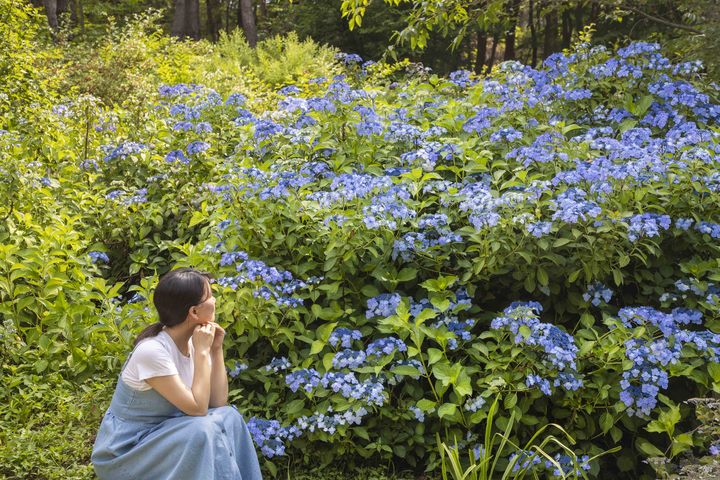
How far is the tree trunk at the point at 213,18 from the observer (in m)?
22.6

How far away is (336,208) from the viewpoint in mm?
4223

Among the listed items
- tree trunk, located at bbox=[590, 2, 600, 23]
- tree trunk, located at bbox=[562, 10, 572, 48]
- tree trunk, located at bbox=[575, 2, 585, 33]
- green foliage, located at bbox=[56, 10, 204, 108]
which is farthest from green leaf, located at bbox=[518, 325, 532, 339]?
tree trunk, located at bbox=[562, 10, 572, 48]

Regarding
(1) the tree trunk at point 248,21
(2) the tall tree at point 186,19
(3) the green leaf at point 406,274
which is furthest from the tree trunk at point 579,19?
(3) the green leaf at point 406,274

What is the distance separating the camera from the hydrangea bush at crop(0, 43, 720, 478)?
372 centimetres

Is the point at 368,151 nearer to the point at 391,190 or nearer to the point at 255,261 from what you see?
the point at 391,190

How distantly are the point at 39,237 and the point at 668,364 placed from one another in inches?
156

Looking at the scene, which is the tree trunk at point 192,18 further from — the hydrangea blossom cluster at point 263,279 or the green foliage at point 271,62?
the hydrangea blossom cluster at point 263,279

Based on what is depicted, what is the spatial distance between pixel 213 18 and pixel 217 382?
2319 centimetres

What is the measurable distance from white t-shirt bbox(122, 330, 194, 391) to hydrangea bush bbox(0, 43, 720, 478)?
2.61 ft

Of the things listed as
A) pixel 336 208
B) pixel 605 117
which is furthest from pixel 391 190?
pixel 605 117

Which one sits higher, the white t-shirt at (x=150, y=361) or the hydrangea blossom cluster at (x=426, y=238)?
the hydrangea blossom cluster at (x=426, y=238)

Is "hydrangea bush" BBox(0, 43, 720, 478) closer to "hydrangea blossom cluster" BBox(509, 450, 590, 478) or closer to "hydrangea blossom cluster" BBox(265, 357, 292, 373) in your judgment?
"hydrangea blossom cluster" BBox(265, 357, 292, 373)

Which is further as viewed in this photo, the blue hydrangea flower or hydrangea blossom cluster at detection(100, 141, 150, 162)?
hydrangea blossom cluster at detection(100, 141, 150, 162)

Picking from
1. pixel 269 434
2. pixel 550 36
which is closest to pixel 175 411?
pixel 269 434
